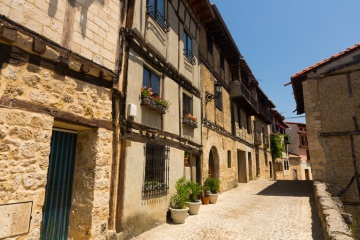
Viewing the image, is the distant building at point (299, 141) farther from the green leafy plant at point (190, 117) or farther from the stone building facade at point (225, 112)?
the green leafy plant at point (190, 117)

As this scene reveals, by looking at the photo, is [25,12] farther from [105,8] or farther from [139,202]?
[139,202]

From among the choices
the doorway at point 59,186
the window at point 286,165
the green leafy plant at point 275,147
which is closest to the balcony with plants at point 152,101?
the doorway at point 59,186

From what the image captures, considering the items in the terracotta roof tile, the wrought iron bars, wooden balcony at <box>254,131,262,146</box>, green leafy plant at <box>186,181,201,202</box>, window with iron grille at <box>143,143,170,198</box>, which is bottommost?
green leafy plant at <box>186,181,201,202</box>

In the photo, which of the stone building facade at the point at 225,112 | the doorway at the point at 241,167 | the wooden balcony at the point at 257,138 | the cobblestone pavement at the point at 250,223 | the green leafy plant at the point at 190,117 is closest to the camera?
the cobblestone pavement at the point at 250,223

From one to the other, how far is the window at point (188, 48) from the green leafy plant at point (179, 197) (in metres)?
4.94

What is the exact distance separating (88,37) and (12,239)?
351cm

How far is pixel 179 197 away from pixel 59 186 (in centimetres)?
355

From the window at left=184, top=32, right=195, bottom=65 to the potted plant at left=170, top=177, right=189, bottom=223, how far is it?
484 cm

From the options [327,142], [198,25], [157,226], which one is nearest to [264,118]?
[327,142]

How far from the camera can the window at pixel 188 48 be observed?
29.9 ft

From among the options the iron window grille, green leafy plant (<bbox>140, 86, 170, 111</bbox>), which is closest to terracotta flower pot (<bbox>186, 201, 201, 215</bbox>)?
green leafy plant (<bbox>140, 86, 170, 111</bbox>)

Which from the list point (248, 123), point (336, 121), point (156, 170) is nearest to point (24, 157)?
point (156, 170)

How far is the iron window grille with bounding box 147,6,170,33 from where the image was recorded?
676 cm

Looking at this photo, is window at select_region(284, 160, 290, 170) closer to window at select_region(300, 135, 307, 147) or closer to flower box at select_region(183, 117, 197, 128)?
window at select_region(300, 135, 307, 147)
